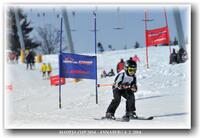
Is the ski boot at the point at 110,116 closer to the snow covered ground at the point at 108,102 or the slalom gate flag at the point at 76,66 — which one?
the snow covered ground at the point at 108,102

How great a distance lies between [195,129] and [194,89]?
932 mm

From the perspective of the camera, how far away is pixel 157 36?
15289 millimetres

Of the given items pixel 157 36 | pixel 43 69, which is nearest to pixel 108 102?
pixel 157 36

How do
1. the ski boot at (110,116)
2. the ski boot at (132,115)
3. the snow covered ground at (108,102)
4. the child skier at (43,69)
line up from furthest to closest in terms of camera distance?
the child skier at (43,69) → the ski boot at (110,116) → the ski boot at (132,115) → the snow covered ground at (108,102)

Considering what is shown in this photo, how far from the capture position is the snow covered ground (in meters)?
10.9

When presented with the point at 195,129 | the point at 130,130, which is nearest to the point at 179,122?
the point at 195,129

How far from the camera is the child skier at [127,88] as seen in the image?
1096cm

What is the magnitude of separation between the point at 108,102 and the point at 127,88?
1584 millimetres

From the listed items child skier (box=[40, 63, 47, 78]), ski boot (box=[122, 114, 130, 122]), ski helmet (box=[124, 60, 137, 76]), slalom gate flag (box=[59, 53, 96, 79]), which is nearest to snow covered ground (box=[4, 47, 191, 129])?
ski boot (box=[122, 114, 130, 122])

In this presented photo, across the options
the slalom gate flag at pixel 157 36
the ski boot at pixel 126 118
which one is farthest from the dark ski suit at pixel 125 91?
the slalom gate flag at pixel 157 36

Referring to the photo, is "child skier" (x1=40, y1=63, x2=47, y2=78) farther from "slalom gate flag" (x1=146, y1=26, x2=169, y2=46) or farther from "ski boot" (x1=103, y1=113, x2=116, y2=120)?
"ski boot" (x1=103, y1=113, x2=116, y2=120)

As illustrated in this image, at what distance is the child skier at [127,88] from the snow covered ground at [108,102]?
0.27 metres

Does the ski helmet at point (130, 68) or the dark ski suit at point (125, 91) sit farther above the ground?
the ski helmet at point (130, 68)

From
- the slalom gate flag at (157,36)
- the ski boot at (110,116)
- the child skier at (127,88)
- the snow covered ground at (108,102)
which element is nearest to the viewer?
the snow covered ground at (108,102)
